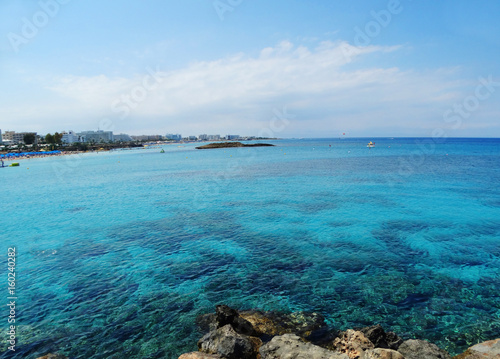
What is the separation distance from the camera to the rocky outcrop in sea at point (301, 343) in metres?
7.87

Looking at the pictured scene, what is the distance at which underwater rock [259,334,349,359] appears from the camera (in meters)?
7.76

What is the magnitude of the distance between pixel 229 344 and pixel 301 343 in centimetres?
207

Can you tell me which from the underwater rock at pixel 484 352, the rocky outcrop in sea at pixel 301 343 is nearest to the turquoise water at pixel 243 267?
the rocky outcrop in sea at pixel 301 343

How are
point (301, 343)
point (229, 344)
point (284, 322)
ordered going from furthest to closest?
1. point (284, 322)
2. point (229, 344)
3. point (301, 343)

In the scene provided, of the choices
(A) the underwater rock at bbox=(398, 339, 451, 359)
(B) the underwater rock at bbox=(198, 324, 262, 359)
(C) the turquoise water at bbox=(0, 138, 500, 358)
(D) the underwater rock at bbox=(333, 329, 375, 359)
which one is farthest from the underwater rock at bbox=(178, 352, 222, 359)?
(A) the underwater rock at bbox=(398, 339, 451, 359)

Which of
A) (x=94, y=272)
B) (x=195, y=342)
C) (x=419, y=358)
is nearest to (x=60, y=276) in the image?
(x=94, y=272)

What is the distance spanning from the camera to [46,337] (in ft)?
32.6

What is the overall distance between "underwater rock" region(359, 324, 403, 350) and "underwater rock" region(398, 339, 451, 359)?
220 mm

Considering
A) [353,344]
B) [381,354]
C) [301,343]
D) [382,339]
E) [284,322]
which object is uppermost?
[381,354]

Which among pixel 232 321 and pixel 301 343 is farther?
pixel 232 321

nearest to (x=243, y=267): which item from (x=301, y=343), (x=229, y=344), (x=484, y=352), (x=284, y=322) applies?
(x=284, y=322)

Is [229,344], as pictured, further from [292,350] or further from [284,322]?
[284,322]

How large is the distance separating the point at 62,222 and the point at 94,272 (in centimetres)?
1317

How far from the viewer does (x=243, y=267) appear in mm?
14820
